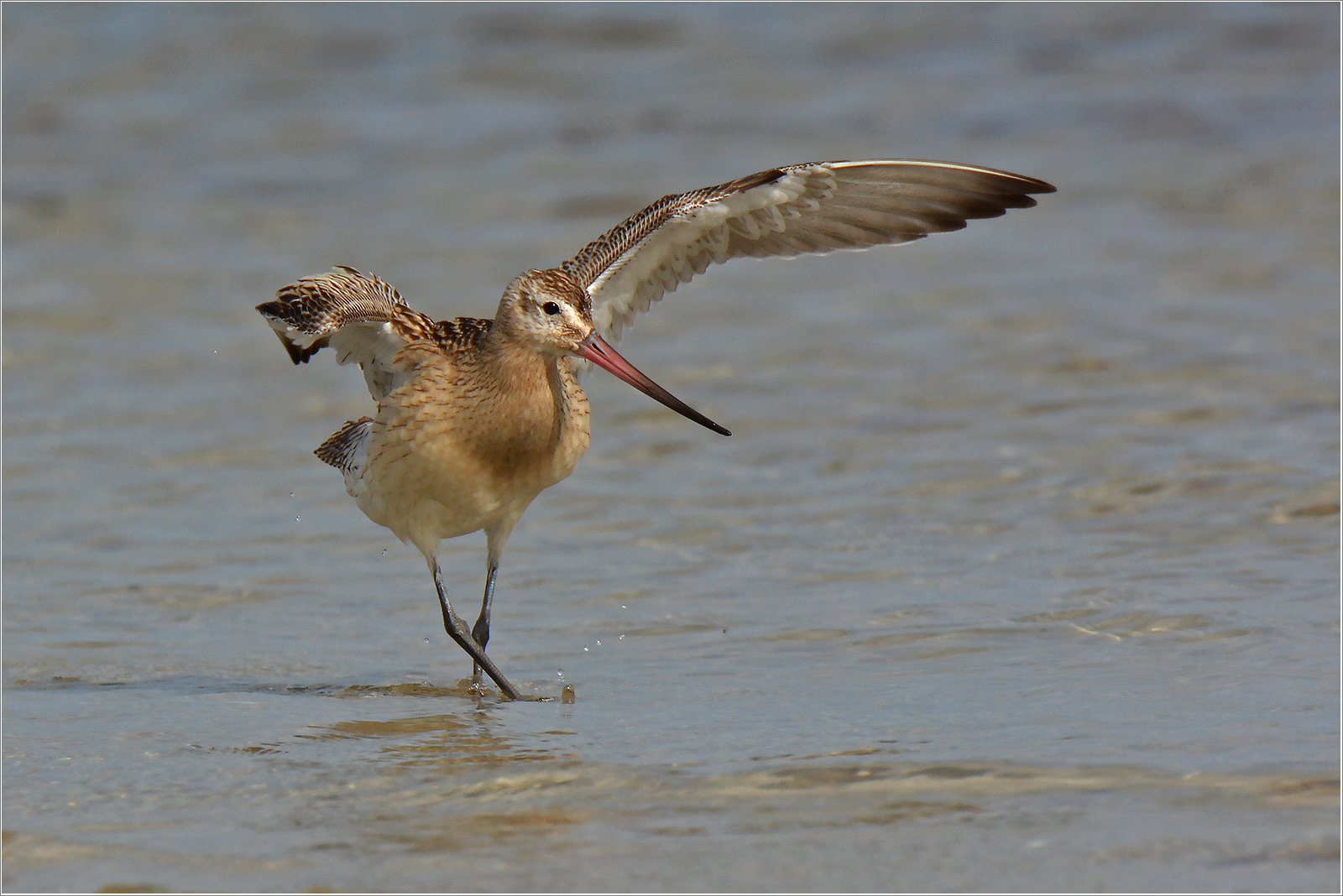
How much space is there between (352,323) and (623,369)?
0.82 meters

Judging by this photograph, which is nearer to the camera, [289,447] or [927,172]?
[927,172]

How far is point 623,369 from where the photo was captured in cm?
502

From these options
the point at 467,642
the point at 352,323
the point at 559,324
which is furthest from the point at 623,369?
the point at 467,642

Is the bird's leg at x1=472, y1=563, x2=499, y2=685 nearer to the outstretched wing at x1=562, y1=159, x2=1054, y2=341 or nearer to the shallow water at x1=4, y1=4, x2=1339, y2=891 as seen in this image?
the shallow water at x1=4, y1=4, x2=1339, y2=891

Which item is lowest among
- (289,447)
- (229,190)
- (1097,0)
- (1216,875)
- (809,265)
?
(1216,875)

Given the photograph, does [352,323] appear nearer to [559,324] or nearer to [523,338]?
[523,338]

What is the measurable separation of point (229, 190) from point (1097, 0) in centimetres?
931

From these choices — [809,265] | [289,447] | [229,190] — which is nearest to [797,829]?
[289,447]

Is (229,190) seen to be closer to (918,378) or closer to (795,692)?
(918,378)

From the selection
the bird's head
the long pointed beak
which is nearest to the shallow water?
the long pointed beak

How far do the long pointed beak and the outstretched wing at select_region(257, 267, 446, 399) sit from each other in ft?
1.79

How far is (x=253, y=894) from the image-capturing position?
3.32 metres

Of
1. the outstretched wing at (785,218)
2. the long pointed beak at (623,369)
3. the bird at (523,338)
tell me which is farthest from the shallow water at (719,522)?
the outstretched wing at (785,218)

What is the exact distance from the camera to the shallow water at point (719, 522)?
3.64 meters
